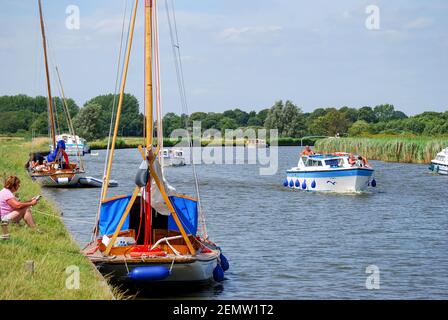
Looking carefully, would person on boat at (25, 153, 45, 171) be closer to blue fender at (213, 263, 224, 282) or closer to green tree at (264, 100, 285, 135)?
blue fender at (213, 263, 224, 282)

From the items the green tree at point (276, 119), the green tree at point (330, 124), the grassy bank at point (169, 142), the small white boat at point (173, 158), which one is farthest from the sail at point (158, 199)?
the green tree at point (330, 124)

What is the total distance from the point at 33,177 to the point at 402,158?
4839 cm

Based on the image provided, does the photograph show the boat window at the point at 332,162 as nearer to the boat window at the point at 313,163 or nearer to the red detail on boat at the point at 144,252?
the boat window at the point at 313,163

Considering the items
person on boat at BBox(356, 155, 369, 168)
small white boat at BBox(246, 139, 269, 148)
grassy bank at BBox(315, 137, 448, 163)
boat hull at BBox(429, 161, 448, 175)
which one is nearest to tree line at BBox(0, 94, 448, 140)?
small white boat at BBox(246, 139, 269, 148)

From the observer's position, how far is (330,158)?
49094mm

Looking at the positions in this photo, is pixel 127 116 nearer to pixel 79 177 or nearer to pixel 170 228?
pixel 79 177

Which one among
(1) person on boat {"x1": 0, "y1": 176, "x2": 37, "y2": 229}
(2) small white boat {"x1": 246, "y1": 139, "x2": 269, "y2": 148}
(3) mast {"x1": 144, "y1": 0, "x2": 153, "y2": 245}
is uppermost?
(3) mast {"x1": 144, "y1": 0, "x2": 153, "y2": 245}

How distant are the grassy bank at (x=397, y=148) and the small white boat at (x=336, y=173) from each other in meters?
30.0

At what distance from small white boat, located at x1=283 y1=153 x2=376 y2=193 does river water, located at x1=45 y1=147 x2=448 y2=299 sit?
29.8 inches

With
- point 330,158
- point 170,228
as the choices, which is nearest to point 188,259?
point 170,228

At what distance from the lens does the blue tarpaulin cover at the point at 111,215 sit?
1938 cm

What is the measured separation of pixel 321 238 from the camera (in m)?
31.1

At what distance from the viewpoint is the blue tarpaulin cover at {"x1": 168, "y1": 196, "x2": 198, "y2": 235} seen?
19.5 m

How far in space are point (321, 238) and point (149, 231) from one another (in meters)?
13.2
